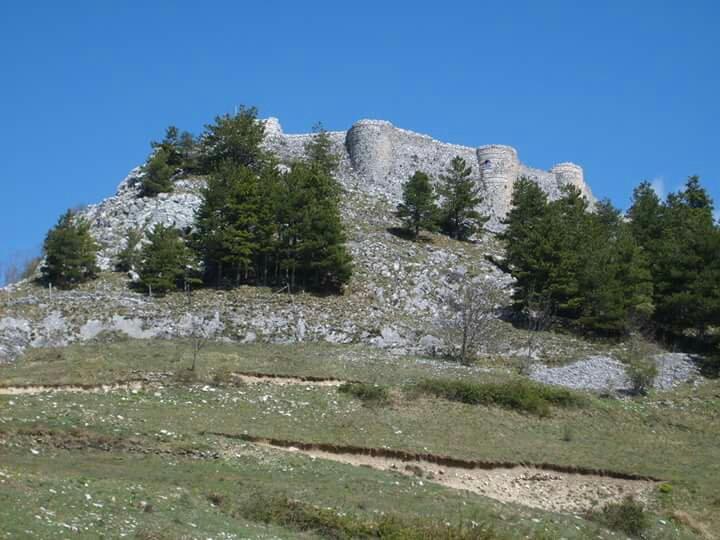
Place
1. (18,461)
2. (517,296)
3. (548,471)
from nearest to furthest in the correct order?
1. (18,461)
2. (548,471)
3. (517,296)

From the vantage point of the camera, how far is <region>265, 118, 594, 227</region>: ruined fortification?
82.9 meters

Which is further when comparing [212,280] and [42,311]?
[212,280]

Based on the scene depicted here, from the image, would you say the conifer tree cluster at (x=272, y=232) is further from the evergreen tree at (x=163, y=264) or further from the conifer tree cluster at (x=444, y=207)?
the conifer tree cluster at (x=444, y=207)

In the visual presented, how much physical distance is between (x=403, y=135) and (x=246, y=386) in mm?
50895

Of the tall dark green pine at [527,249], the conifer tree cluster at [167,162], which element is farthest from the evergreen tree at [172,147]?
the tall dark green pine at [527,249]

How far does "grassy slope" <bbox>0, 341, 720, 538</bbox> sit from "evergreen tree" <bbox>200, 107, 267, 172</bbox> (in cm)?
2851

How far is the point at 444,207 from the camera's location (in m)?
73.0

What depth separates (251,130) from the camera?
245 feet

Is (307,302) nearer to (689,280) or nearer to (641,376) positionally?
(641,376)

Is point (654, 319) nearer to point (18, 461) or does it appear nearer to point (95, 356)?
point (95, 356)

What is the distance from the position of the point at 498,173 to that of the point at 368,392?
50.8 metres

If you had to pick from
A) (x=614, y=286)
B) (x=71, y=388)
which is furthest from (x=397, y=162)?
(x=71, y=388)

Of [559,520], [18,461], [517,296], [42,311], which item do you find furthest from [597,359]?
[18,461]

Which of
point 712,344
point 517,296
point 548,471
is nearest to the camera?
point 548,471
